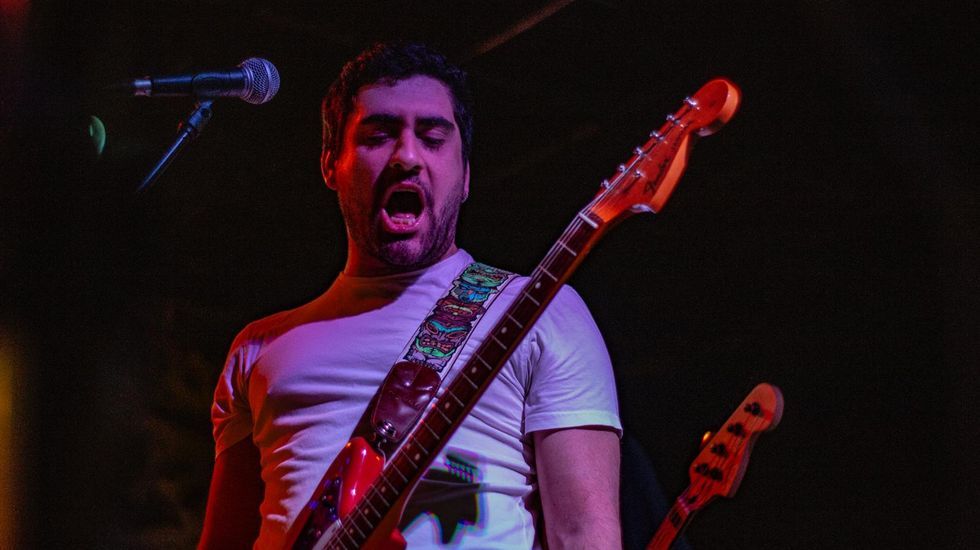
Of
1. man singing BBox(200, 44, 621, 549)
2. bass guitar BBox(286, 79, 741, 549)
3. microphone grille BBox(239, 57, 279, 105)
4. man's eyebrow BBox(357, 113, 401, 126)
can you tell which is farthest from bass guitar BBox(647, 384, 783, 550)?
microphone grille BBox(239, 57, 279, 105)

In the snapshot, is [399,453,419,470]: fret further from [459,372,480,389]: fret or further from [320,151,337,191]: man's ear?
[320,151,337,191]: man's ear

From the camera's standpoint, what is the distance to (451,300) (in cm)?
197

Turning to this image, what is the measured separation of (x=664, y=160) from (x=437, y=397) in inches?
24.2

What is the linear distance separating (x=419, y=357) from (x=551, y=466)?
1.09 feet

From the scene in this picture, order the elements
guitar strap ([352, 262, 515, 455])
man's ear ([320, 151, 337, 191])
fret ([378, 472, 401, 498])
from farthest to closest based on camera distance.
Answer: man's ear ([320, 151, 337, 191]) < guitar strap ([352, 262, 515, 455]) < fret ([378, 472, 401, 498])

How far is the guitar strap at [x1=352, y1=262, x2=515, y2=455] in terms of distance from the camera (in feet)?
5.89

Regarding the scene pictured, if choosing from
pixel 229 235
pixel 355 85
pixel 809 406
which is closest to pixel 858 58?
pixel 809 406

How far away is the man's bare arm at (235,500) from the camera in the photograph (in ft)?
6.75

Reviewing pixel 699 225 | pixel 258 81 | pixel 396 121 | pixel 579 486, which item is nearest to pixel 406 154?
pixel 396 121

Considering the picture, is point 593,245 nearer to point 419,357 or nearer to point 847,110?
point 419,357

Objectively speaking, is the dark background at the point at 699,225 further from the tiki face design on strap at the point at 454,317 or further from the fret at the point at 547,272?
the fret at the point at 547,272

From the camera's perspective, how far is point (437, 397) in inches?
72.7

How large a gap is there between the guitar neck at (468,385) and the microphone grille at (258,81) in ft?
2.45

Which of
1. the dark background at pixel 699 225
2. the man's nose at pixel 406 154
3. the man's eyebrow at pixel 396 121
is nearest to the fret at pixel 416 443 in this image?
the man's nose at pixel 406 154
